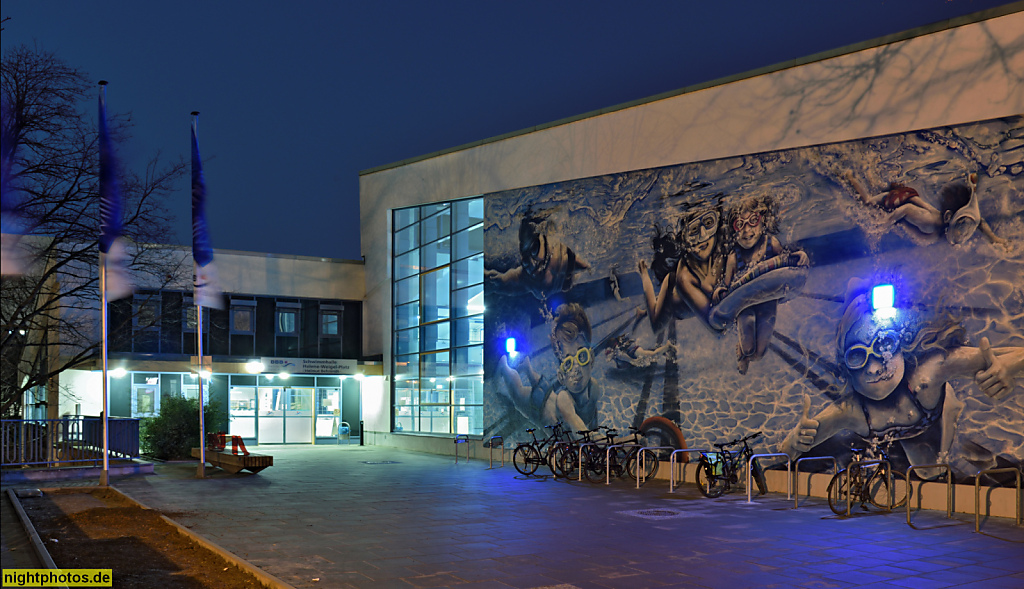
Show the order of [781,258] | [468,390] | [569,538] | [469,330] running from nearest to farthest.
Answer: [569,538], [781,258], [468,390], [469,330]

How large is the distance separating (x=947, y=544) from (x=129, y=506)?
1132 centimetres

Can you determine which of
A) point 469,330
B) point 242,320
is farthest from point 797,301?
point 242,320

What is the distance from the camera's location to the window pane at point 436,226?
24.8m

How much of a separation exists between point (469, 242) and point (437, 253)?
1.95 metres

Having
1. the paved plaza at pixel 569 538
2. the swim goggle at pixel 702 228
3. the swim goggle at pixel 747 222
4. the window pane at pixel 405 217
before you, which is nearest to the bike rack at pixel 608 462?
the paved plaza at pixel 569 538

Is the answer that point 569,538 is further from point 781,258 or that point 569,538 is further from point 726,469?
point 781,258

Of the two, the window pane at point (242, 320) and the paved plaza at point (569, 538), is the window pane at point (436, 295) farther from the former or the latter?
the paved plaza at point (569, 538)

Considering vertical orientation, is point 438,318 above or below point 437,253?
below

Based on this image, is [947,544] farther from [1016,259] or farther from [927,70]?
[927,70]

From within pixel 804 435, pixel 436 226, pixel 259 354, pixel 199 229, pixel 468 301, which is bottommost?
pixel 804 435

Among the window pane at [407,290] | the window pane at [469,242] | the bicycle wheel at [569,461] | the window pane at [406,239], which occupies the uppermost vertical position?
the window pane at [406,239]

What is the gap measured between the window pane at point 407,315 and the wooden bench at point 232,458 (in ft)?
25.9

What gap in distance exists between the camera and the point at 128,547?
927 centimetres

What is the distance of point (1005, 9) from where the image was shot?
1207cm
